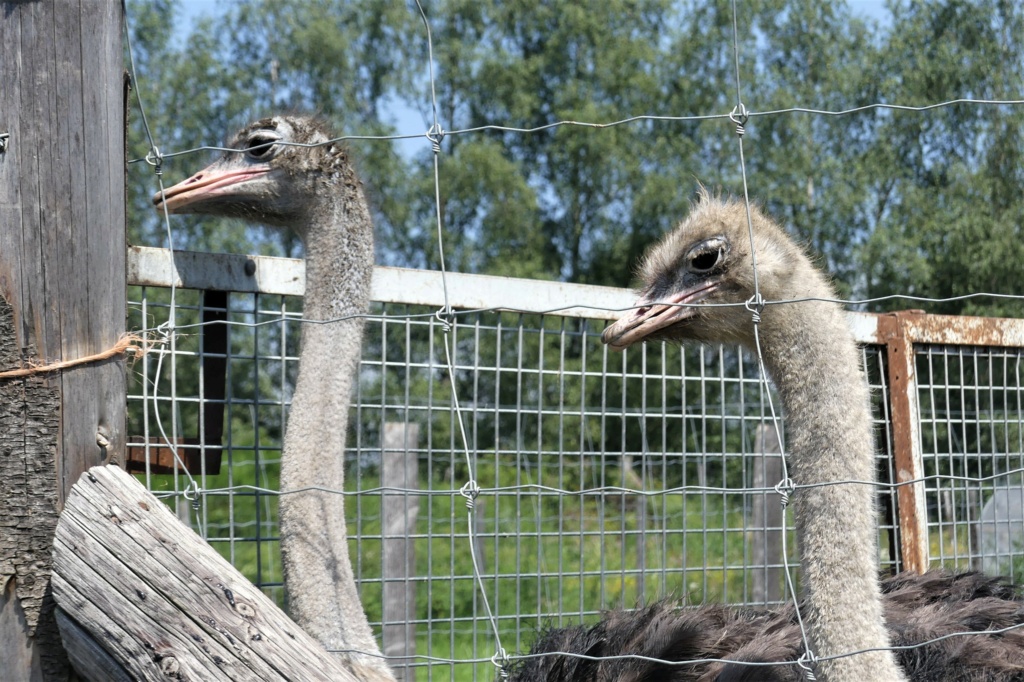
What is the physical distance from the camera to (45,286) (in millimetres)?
2154

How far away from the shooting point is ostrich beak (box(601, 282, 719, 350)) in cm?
283

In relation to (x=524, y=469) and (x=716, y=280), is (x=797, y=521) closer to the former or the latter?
(x=716, y=280)

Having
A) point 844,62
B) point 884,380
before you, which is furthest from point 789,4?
point 884,380

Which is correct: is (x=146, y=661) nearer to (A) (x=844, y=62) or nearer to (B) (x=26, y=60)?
(B) (x=26, y=60)

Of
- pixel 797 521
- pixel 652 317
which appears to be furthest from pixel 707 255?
pixel 797 521

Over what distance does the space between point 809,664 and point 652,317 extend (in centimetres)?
93

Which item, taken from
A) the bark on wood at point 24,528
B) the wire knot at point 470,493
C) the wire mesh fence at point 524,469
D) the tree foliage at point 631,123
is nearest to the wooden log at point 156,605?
the bark on wood at point 24,528

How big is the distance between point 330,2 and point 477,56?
3.40 metres

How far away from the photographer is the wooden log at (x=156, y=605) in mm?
1986

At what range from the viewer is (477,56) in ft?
73.6

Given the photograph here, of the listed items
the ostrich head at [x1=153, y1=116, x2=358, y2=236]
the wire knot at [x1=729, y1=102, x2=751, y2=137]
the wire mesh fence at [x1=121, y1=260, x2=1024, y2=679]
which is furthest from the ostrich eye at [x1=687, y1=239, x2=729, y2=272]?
the ostrich head at [x1=153, y1=116, x2=358, y2=236]

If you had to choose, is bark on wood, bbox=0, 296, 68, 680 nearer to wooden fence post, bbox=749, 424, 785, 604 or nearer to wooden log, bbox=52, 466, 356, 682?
wooden log, bbox=52, 466, 356, 682

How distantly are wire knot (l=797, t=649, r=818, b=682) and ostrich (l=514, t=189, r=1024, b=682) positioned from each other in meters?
0.02

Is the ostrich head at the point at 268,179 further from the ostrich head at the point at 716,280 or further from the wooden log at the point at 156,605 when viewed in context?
the wooden log at the point at 156,605
